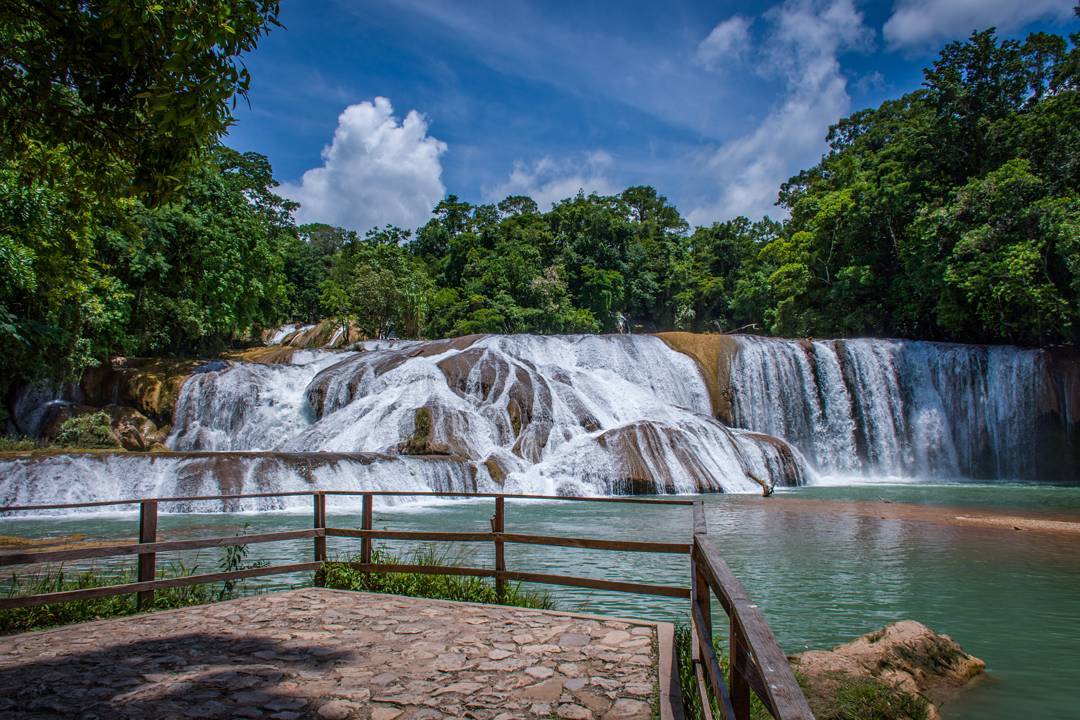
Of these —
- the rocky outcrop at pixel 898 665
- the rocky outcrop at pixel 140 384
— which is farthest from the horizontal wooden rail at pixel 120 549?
the rocky outcrop at pixel 140 384

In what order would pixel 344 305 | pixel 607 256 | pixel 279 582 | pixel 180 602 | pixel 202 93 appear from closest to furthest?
pixel 202 93 < pixel 180 602 < pixel 279 582 < pixel 344 305 < pixel 607 256

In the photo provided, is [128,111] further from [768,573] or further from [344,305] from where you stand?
[344,305]

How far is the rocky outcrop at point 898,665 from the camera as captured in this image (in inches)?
193

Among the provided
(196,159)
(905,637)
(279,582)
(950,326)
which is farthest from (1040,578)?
(950,326)

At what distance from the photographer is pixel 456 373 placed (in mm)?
24172

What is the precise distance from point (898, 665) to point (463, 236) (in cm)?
5590

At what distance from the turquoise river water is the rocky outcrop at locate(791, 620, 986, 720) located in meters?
0.17

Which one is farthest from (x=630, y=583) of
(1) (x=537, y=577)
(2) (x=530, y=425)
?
(2) (x=530, y=425)

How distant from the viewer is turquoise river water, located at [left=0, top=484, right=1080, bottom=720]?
654 centimetres

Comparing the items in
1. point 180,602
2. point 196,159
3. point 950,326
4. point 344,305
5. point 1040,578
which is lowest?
point 1040,578

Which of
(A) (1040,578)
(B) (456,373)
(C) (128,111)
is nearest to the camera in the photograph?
(C) (128,111)

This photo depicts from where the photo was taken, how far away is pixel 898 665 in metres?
5.28

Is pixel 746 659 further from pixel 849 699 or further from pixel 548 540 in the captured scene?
pixel 548 540

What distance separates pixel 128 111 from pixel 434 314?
46148mm
